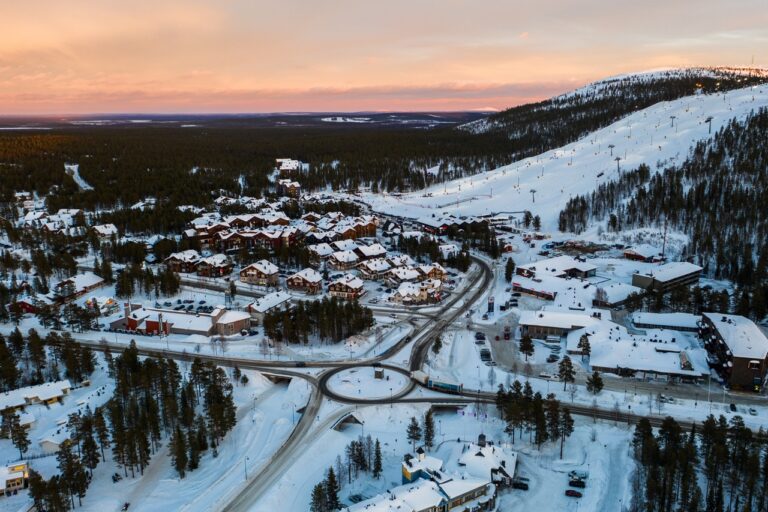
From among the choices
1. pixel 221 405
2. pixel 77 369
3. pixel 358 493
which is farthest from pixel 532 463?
pixel 77 369

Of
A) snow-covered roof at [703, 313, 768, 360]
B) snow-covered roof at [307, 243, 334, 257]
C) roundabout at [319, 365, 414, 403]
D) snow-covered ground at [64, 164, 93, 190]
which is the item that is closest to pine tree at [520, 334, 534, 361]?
roundabout at [319, 365, 414, 403]

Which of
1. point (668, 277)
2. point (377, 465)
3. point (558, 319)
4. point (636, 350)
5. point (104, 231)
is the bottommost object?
point (377, 465)

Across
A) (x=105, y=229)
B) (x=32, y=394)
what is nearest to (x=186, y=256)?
(x=105, y=229)

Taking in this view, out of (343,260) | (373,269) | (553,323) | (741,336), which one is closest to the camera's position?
(741,336)

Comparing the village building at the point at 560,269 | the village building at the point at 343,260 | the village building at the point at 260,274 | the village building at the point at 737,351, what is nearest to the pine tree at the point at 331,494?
the village building at the point at 737,351

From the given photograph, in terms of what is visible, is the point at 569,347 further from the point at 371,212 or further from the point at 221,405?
the point at 371,212

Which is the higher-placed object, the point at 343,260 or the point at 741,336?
the point at 343,260

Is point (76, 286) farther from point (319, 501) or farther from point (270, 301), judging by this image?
point (319, 501)

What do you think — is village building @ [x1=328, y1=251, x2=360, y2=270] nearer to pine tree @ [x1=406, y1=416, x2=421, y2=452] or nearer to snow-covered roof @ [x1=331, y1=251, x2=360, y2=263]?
snow-covered roof @ [x1=331, y1=251, x2=360, y2=263]
